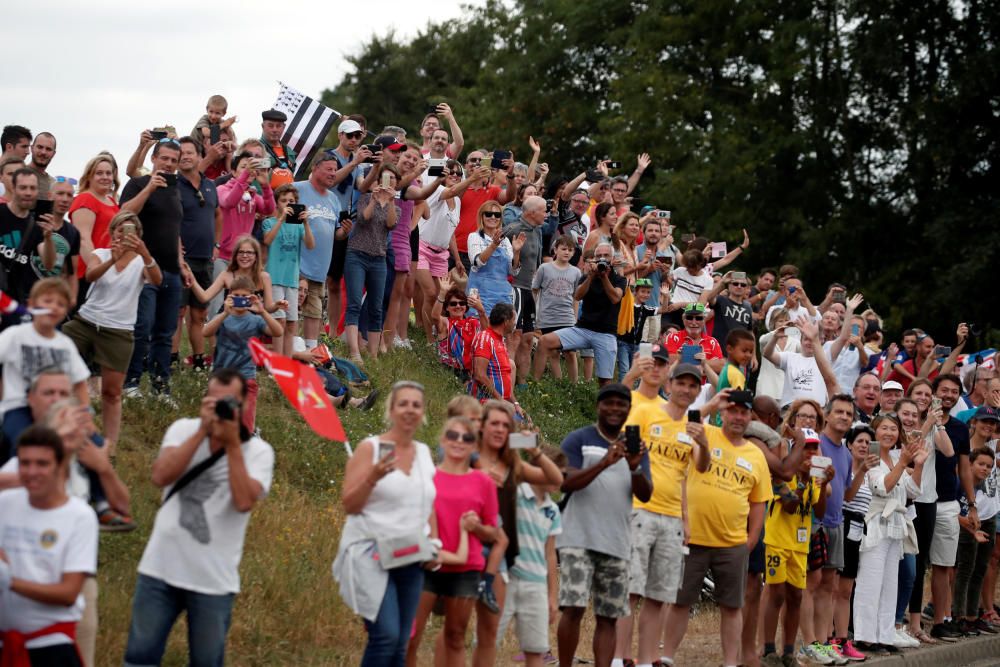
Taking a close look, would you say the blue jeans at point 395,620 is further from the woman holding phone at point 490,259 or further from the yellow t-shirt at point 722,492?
the woman holding phone at point 490,259

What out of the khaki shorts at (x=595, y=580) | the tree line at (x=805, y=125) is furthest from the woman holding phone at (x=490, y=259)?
the tree line at (x=805, y=125)

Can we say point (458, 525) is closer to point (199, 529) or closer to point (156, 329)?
point (199, 529)

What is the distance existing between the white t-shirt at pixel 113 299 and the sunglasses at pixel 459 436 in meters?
3.69

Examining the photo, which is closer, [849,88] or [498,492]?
[498,492]

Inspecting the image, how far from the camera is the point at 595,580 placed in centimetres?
1032

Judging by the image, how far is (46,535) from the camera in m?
7.07

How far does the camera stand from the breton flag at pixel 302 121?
17.0 metres

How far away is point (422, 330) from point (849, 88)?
20.2 metres

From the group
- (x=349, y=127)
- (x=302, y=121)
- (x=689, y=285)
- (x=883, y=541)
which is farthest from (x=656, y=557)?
(x=302, y=121)

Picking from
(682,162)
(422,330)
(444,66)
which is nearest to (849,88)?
(682,162)

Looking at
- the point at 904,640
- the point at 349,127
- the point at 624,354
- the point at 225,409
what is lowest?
the point at 904,640

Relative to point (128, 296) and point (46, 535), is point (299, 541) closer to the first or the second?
point (128, 296)

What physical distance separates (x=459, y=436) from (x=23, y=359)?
100 inches

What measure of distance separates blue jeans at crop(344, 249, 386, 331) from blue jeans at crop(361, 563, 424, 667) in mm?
7306
